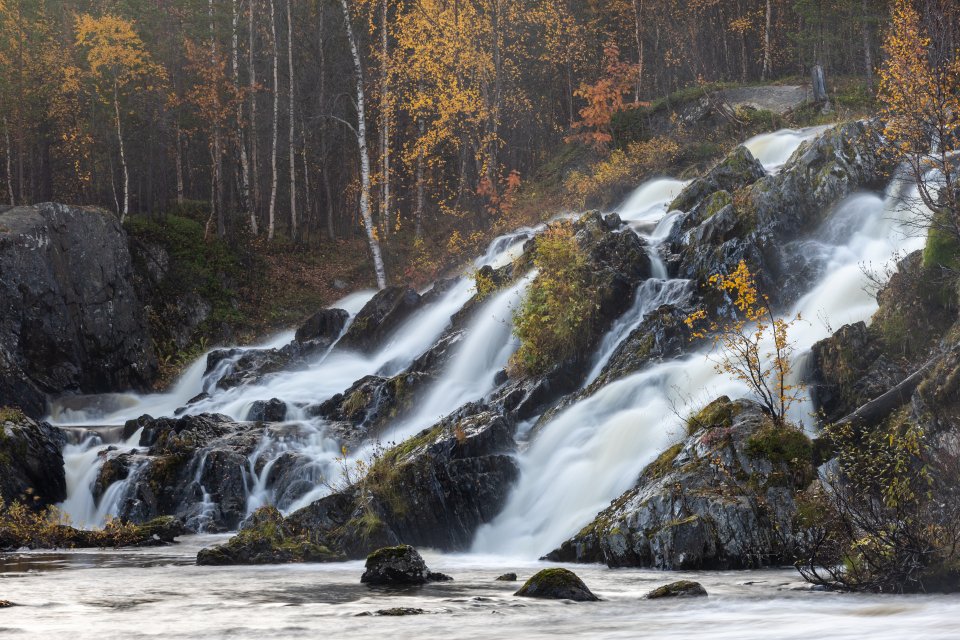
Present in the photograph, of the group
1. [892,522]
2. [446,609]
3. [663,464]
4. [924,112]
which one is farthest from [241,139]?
[892,522]

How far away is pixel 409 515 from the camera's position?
14.2 meters

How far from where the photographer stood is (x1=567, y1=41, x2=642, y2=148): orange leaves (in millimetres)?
36031

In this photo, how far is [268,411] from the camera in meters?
22.0

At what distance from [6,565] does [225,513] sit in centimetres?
503

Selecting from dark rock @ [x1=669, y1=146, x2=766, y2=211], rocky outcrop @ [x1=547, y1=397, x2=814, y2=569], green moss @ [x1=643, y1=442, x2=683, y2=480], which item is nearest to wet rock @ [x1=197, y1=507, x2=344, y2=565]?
rocky outcrop @ [x1=547, y1=397, x2=814, y2=569]

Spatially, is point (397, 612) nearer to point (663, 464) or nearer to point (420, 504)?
point (663, 464)

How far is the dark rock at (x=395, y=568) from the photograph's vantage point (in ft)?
35.6

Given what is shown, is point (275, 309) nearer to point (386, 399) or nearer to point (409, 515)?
point (386, 399)

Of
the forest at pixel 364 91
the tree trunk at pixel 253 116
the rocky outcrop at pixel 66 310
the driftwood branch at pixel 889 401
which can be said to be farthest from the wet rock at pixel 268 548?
the tree trunk at pixel 253 116

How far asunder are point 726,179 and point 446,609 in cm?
1691

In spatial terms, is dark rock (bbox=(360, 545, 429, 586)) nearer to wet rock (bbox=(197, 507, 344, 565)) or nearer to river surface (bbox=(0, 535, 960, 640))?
river surface (bbox=(0, 535, 960, 640))

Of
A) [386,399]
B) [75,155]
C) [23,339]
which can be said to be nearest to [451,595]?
[386,399]

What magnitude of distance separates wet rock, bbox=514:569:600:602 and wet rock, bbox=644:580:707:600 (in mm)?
604

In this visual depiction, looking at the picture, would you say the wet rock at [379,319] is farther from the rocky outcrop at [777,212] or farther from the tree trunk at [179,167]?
the tree trunk at [179,167]
